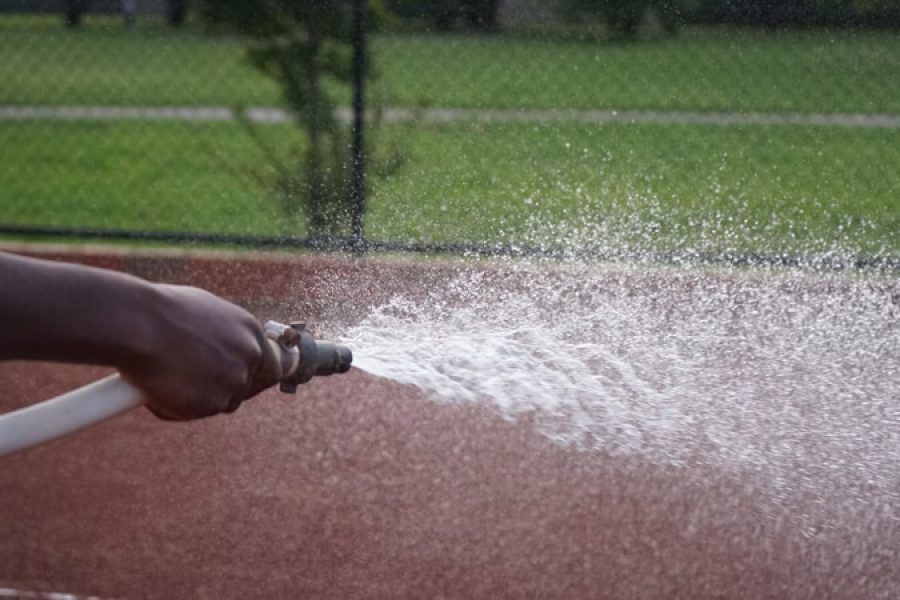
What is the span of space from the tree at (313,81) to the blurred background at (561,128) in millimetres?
10

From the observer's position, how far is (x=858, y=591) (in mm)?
3467

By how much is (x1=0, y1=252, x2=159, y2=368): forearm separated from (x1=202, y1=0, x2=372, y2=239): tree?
4.72m

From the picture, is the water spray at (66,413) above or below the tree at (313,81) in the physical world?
above

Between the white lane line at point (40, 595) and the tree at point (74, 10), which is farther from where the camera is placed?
the tree at point (74, 10)

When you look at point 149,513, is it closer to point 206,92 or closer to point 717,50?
point 717,50

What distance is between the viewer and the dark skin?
4.52ft

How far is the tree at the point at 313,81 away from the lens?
6293 millimetres

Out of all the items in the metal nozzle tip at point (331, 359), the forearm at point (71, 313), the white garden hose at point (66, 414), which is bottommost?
the metal nozzle tip at point (331, 359)

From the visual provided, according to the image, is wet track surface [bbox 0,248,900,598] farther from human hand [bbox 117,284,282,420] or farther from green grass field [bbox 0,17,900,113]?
green grass field [bbox 0,17,900,113]

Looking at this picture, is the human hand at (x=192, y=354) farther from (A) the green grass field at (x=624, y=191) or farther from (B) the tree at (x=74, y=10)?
(B) the tree at (x=74, y=10)

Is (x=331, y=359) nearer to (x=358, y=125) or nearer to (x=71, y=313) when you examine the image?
(x=71, y=313)

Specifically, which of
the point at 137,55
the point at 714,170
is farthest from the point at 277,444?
the point at 137,55

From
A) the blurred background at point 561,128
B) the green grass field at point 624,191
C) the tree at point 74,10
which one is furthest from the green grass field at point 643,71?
the tree at point 74,10

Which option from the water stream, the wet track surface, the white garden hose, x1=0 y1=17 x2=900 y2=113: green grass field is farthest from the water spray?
x1=0 y1=17 x2=900 y2=113: green grass field
